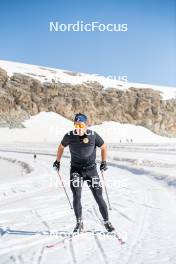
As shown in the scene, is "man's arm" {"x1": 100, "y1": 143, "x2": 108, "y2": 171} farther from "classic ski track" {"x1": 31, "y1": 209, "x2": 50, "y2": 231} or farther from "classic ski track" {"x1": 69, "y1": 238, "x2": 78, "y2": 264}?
"classic ski track" {"x1": 31, "y1": 209, "x2": 50, "y2": 231}

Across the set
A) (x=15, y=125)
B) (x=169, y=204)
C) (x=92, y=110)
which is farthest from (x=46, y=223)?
(x=92, y=110)

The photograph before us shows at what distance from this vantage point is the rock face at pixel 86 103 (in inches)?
3701

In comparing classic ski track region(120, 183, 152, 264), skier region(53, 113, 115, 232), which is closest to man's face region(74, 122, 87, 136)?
skier region(53, 113, 115, 232)

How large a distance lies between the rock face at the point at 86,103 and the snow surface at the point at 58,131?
2.53 metres

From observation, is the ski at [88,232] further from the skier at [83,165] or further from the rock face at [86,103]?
the rock face at [86,103]

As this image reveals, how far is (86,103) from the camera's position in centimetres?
9956

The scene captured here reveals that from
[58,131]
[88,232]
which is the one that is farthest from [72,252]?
[58,131]

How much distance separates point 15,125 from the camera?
3469 inches

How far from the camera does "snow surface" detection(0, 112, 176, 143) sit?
274 ft

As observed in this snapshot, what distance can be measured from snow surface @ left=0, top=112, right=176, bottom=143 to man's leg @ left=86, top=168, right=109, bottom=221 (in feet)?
236

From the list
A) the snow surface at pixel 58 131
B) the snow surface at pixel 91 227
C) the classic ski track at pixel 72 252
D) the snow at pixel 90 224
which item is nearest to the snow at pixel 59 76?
the snow surface at pixel 58 131

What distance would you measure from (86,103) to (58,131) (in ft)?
48.1

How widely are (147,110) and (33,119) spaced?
30016 mm

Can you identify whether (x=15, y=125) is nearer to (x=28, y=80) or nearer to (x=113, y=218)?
(x=28, y=80)
